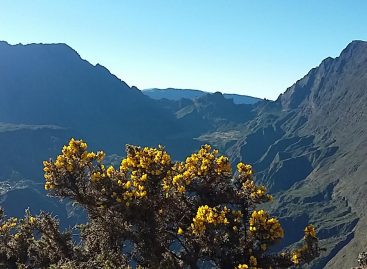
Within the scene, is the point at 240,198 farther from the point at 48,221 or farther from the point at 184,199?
the point at 48,221

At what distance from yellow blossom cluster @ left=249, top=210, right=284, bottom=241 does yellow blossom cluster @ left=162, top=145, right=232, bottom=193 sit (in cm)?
358

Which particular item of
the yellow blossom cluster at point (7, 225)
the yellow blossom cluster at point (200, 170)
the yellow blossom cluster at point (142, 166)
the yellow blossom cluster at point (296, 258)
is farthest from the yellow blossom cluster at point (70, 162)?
the yellow blossom cluster at point (296, 258)

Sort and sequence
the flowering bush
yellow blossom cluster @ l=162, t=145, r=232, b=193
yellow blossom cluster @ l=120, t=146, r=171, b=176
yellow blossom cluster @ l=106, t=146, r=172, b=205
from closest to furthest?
the flowering bush < yellow blossom cluster @ l=106, t=146, r=172, b=205 < yellow blossom cluster @ l=120, t=146, r=171, b=176 < yellow blossom cluster @ l=162, t=145, r=232, b=193

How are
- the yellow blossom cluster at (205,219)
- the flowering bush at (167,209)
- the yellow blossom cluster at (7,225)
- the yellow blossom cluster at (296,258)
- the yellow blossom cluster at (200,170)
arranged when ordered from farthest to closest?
the yellow blossom cluster at (7,225), the yellow blossom cluster at (200,170), the yellow blossom cluster at (296,258), the flowering bush at (167,209), the yellow blossom cluster at (205,219)

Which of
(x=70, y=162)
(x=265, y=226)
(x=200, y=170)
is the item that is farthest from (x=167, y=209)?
(x=70, y=162)

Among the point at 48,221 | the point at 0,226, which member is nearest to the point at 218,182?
the point at 48,221

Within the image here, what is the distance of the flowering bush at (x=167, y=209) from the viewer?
20.8 m

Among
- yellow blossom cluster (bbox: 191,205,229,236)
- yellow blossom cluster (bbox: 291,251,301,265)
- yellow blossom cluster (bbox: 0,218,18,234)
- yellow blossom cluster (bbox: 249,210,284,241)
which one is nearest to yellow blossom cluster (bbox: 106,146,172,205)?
yellow blossom cluster (bbox: 191,205,229,236)

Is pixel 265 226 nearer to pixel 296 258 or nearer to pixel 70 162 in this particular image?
pixel 296 258

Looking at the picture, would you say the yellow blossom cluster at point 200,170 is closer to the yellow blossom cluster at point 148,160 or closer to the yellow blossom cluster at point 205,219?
the yellow blossom cluster at point 148,160

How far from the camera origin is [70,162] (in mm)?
21516

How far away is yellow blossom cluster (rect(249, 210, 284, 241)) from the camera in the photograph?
68.5 feet

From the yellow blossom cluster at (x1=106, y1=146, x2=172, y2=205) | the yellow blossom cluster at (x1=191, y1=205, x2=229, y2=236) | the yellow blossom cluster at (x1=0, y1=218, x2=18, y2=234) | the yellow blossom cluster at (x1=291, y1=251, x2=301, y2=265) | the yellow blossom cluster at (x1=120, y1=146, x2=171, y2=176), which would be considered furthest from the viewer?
the yellow blossom cluster at (x1=0, y1=218, x2=18, y2=234)

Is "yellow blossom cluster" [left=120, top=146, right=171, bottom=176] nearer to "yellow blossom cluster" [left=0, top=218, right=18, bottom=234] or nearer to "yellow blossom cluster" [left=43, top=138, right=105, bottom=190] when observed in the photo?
"yellow blossom cluster" [left=43, top=138, right=105, bottom=190]
